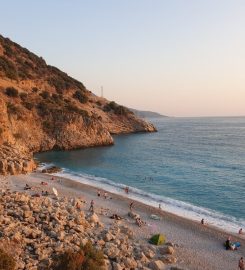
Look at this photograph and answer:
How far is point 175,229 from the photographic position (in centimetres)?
3075

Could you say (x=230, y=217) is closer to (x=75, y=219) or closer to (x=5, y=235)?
(x=75, y=219)

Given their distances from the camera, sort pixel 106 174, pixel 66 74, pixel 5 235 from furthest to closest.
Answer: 1. pixel 66 74
2. pixel 106 174
3. pixel 5 235

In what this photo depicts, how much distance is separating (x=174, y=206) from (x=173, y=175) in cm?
1468

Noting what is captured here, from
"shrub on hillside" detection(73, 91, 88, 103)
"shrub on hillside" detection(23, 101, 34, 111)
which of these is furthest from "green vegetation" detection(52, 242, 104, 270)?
"shrub on hillside" detection(73, 91, 88, 103)

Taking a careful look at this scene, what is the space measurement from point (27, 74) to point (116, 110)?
122 feet

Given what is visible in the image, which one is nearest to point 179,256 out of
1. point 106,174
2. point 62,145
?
point 106,174

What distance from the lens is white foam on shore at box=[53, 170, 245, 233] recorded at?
3391 cm

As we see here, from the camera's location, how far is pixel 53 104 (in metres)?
84.9

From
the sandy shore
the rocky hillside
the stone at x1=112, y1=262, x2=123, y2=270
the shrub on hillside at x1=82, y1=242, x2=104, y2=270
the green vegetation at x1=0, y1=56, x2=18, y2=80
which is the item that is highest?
the green vegetation at x1=0, y1=56, x2=18, y2=80

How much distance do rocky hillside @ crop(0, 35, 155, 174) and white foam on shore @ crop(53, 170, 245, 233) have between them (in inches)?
388

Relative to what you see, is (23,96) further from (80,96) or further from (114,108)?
(114,108)

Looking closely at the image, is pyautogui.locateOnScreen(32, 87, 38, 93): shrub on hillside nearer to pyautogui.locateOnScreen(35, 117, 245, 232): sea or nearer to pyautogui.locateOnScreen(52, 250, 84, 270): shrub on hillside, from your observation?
pyautogui.locateOnScreen(35, 117, 245, 232): sea

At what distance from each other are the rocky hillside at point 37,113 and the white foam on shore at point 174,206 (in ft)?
32.4

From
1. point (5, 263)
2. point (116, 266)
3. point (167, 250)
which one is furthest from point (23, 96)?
point (5, 263)
